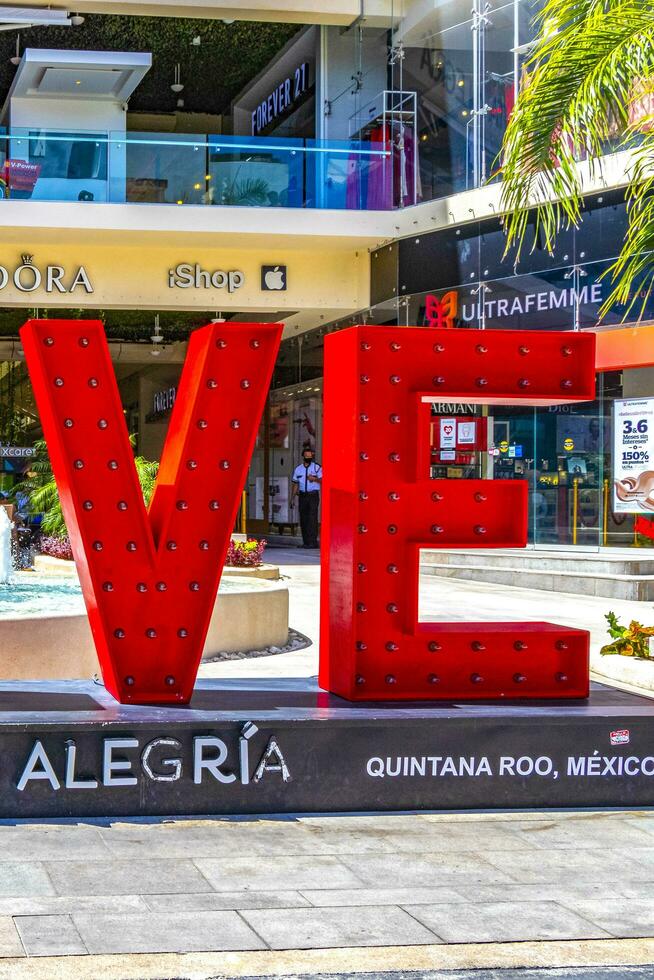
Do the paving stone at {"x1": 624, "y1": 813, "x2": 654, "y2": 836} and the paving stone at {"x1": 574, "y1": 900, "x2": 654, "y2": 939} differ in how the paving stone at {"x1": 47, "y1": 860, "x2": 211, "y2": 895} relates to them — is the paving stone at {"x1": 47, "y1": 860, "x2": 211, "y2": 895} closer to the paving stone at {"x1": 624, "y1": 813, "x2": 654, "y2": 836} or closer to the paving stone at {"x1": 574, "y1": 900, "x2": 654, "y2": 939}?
the paving stone at {"x1": 574, "y1": 900, "x2": 654, "y2": 939}

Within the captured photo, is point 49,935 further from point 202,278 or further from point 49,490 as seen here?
point 202,278

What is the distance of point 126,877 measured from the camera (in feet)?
15.9

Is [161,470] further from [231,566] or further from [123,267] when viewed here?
Result: [123,267]

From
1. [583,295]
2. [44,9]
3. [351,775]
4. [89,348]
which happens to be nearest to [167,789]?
[351,775]

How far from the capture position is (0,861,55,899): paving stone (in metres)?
4.62

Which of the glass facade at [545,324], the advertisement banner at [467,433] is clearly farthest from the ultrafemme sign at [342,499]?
the advertisement banner at [467,433]

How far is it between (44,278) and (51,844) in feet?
66.5

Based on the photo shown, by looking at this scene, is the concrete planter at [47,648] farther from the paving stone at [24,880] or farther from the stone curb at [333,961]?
the stone curb at [333,961]

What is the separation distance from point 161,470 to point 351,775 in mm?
1839

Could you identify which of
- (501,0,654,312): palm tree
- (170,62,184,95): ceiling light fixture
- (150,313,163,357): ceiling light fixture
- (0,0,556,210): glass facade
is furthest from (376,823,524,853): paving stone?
(170,62,184,95): ceiling light fixture

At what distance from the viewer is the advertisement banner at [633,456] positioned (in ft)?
60.3

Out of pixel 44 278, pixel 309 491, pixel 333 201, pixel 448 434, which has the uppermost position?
pixel 333 201

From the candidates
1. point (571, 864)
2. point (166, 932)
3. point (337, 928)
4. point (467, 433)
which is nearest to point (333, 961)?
point (337, 928)

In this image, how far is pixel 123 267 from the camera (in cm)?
2459
